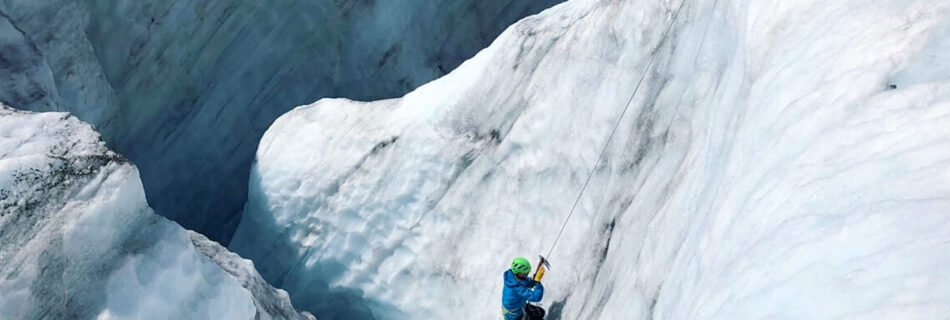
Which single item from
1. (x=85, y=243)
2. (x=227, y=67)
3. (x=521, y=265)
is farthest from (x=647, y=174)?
(x=227, y=67)

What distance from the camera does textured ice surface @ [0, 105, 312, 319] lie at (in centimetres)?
448

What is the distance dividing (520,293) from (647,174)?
3.34 feet

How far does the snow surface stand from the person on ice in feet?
0.63

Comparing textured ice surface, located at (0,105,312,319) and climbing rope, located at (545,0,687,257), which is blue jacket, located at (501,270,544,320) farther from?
textured ice surface, located at (0,105,312,319)

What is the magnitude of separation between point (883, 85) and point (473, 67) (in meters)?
3.77

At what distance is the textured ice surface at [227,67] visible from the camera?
8266 mm

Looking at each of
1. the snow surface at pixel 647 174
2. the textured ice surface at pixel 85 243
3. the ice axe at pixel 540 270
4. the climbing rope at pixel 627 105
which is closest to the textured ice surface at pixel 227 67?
the snow surface at pixel 647 174

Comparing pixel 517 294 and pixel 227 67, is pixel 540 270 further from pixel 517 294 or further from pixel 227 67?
pixel 227 67

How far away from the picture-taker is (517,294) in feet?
18.6

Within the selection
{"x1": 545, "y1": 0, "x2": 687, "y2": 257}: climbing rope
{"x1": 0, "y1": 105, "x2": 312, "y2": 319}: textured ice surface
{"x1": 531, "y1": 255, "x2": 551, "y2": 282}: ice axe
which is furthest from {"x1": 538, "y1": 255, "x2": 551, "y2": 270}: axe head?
{"x1": 0, "y1": 105, "x2": 312, "y2": 319}: textured ice surface

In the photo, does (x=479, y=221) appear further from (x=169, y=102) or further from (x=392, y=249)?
(x=169, y=102)

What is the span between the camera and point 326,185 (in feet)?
23.9

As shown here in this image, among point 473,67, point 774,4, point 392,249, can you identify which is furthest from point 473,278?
point 774,4

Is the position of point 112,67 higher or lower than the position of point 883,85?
lower
